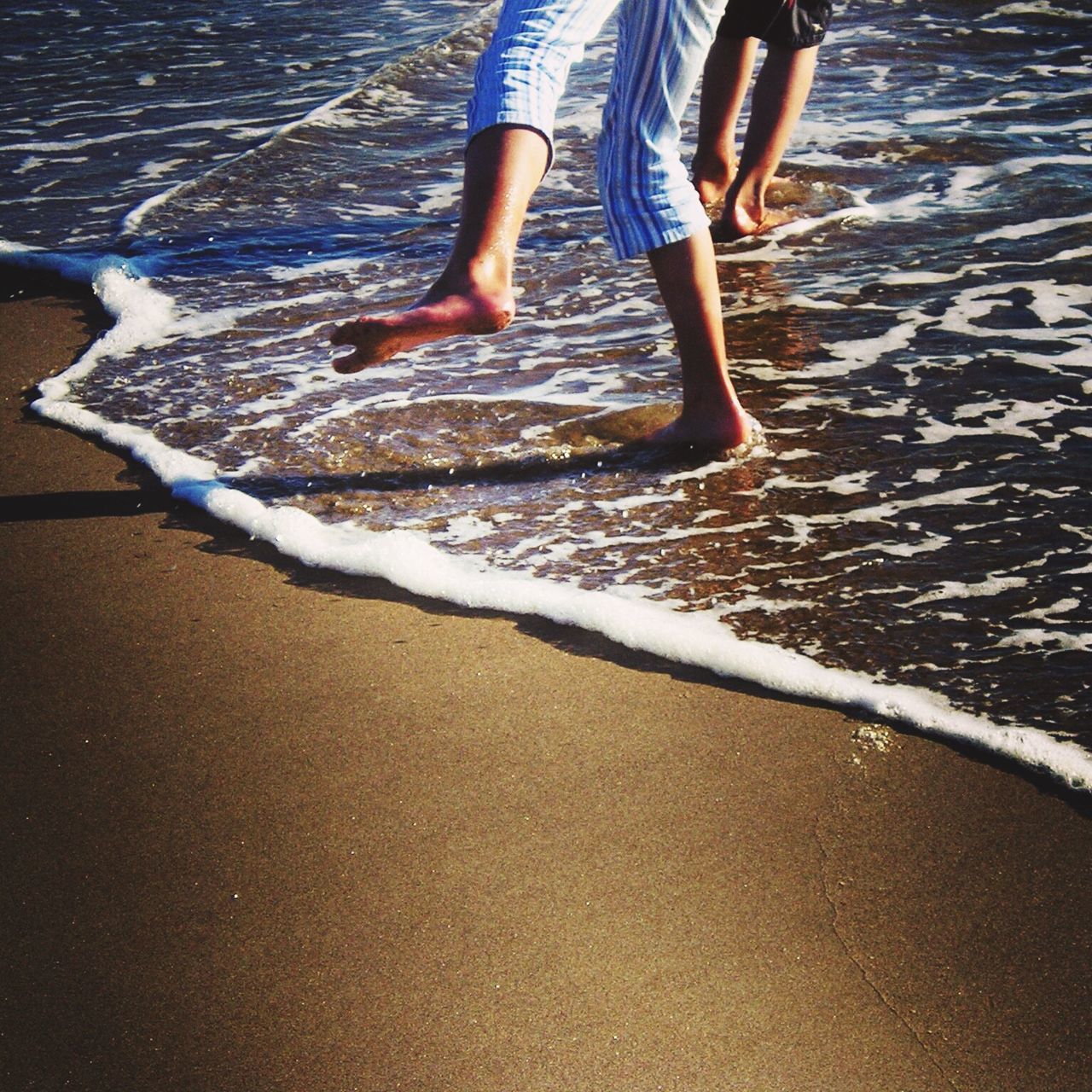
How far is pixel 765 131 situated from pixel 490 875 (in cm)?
304

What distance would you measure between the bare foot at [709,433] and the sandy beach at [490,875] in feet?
2.40

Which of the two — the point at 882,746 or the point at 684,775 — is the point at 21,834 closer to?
the point at 684,775

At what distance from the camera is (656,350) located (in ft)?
11.1

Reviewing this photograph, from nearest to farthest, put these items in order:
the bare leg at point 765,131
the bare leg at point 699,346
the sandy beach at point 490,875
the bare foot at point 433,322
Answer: the sandy beach at point 490,875
the bare foot at point 433,322
the bare leg at point 699,346
the bare leg at point 765,131

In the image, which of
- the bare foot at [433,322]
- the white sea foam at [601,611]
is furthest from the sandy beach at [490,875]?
the bare foot at [433,322]

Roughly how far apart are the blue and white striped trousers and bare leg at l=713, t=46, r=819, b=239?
65.8 inches

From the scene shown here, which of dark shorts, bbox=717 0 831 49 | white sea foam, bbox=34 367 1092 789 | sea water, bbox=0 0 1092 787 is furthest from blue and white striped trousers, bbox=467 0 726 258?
dark shorts, bbox=717 0 831 49

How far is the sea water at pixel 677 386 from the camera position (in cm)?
220

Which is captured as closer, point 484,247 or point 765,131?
point 484,247

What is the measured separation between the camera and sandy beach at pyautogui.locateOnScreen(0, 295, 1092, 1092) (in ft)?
4.79

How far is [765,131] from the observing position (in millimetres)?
4016

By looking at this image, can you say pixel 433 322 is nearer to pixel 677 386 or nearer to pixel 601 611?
pixel 601 611

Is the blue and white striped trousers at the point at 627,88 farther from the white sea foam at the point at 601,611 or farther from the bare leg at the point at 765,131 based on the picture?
the bare leg at the point at 765,131

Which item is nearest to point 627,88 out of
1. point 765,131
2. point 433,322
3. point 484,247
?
point 484,247
